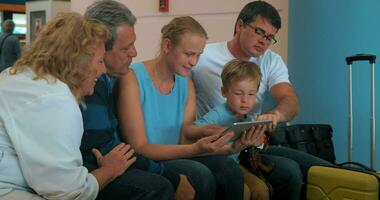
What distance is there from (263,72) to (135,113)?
82 cm

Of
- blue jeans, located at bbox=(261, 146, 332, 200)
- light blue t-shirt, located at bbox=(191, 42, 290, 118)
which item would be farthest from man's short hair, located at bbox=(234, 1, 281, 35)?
blue jeans, located at bbox=(261, 146, 332, 200)

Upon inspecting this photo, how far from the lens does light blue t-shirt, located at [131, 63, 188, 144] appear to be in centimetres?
200

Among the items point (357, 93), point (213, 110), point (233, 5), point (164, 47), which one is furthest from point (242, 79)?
point (233, 5)

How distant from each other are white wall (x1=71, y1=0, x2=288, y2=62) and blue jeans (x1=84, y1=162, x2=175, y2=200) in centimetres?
210

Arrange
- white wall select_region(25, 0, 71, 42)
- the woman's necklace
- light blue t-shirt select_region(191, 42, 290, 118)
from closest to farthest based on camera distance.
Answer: the woman's necklace < light blue t-shirt select_region(191, 42, 290, 118) < white wall select_region(25, 0, 71, 42)

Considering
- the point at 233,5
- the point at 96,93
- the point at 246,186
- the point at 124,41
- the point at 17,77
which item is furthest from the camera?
the point at 233,5

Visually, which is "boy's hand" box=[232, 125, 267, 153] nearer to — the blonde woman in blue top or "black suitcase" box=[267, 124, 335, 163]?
the blonde woman in blue top

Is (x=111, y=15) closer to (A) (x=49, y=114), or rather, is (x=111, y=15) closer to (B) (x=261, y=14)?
(A) (x=49, y=114)

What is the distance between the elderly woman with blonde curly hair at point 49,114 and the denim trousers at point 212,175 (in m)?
0.44

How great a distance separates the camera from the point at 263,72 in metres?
2.45

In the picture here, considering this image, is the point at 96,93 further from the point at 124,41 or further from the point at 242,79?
the point at 242,79

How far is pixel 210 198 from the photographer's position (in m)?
1.83

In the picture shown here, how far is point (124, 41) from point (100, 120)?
332mm

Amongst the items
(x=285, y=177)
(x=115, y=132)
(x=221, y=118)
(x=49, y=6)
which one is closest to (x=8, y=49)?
(x=49, y=6)
